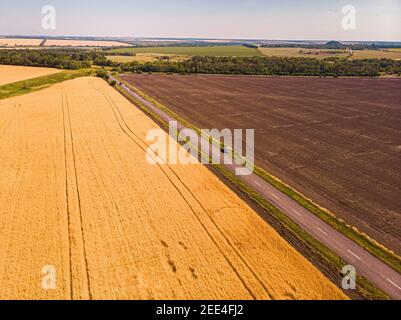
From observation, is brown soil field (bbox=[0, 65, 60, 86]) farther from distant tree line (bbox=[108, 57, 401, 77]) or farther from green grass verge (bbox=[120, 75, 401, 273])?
green grass verge (bbox=[120, 75, 401, 273])

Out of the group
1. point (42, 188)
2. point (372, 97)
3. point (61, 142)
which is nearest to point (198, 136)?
point (61, 142)

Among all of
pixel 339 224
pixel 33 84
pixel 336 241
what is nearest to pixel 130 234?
pixel 336 241

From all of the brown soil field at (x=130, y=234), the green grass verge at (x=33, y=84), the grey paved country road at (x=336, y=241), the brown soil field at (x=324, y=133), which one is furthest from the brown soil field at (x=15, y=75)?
the grey paved country road at (x=336, y=241)

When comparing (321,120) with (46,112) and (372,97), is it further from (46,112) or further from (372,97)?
(46,112)

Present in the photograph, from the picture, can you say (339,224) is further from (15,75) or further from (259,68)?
(259,68)

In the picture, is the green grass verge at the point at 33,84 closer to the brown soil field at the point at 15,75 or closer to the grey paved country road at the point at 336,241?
the brown soil field at the point at 15,75

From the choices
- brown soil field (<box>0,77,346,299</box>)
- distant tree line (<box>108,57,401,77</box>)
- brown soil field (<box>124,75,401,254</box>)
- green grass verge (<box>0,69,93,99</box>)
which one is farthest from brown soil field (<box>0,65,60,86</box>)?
brown soil field (<box>0,77,346,299</box>)
